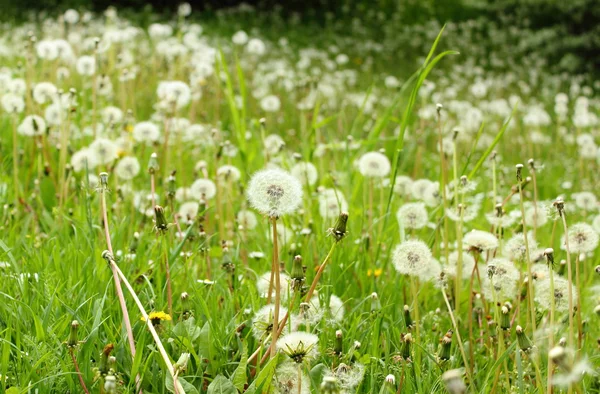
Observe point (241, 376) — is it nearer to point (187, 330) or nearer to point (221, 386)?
point (221, 386)

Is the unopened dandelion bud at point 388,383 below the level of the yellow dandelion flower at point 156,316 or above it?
below

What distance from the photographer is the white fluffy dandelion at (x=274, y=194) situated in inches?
52.1

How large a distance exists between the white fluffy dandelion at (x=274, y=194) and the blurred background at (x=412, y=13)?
30.8ft

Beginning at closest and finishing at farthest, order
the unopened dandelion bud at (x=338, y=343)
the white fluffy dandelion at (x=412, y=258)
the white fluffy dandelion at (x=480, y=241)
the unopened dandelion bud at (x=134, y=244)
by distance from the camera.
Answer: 1. the unopened dandelion bud at (x=338, y=343)
2. the white fluffy dandelion at (x=412, y=258)
3. the white fluffy dandelion at (x=480, y=241)
4. the unopened dandelion bud at (x=134, y=244)

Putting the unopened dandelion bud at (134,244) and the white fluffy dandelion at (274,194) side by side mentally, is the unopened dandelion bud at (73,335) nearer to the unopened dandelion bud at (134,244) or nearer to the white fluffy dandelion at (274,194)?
the white fluffy dandelion at (274,194)

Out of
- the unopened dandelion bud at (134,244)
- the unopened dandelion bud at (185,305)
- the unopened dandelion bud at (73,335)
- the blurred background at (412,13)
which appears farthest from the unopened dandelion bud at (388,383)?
the blurred background at (412,13)

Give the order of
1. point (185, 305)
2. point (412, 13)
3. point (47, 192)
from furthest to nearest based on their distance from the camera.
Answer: point (412, 13)
point (47, 192)
point (185, 305)

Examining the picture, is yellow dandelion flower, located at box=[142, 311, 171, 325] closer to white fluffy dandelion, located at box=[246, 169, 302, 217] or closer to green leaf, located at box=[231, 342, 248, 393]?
green leaf, located at box=[231, 342, 248, 393]

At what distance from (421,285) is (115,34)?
10.0 feet

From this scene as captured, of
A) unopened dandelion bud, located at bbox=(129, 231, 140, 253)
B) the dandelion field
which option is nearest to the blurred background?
the dandelion field

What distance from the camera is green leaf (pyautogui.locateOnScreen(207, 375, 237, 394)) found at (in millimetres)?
1403

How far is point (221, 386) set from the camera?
55.3 inches

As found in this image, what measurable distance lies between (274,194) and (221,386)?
0.41 metres

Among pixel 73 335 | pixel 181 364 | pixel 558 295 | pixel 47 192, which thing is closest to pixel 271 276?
pixel 181 364
